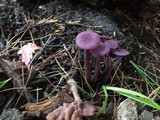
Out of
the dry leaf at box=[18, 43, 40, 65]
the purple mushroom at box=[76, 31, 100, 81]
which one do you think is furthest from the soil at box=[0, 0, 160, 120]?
the purple mushroom at box=[76, 31, 100, 81]

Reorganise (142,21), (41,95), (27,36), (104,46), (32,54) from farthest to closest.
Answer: (142,21), (27,36), (32,54), (41,95), (104,46)

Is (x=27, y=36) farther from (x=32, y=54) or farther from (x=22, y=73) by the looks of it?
(x=22, y=73)

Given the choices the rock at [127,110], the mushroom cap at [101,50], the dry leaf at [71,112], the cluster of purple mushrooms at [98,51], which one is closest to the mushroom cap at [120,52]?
the cluster of purple mushrooms at [98,51]

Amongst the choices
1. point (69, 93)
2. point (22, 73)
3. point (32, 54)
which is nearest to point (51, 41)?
point (32, 54)

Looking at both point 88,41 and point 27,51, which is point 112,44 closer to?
point 88,41

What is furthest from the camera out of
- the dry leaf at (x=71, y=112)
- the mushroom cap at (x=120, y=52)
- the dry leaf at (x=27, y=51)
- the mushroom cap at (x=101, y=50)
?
the dry leaf at (x=27, y=51)

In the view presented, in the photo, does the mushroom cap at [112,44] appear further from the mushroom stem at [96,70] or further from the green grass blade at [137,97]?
the green grass blade at [137,97]
